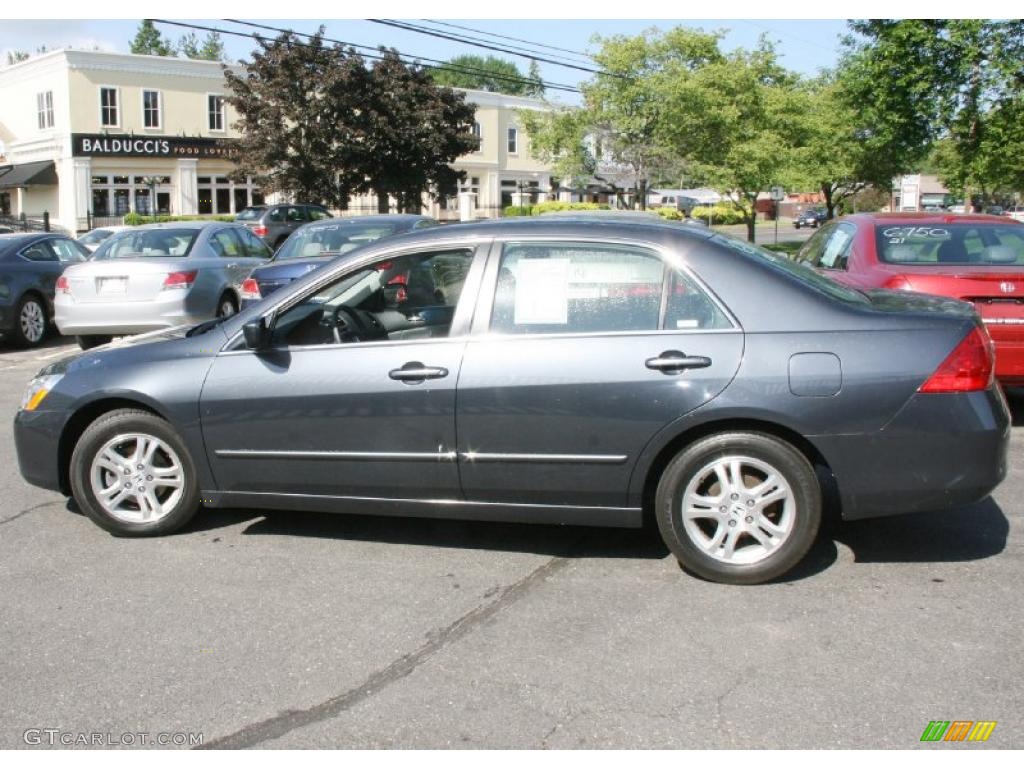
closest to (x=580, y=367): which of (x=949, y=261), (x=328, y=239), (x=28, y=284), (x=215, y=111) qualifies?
(x=949, y=261)

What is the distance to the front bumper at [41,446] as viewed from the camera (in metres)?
5.34

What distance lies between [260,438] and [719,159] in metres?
27.7

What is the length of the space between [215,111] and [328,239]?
128 ft

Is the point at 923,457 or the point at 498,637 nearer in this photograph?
the point at 498,637

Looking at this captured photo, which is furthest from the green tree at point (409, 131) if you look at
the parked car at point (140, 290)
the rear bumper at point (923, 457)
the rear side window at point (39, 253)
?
the rear bumper at point (923, 457)

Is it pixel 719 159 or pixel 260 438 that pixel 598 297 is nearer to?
pixel 260 438

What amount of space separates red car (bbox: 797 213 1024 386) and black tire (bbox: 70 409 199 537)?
4272 mm

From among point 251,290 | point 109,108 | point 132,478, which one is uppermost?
point 109,108

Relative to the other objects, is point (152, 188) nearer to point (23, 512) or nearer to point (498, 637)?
point (23, 512)

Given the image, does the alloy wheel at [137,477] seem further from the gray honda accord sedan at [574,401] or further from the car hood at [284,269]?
the car hood at [284,269]

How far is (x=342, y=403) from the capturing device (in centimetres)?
486

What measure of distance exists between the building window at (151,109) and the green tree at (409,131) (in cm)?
1103

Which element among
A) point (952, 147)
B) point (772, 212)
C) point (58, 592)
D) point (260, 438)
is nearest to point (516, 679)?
point (260, 438)

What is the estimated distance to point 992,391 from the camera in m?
4.54
